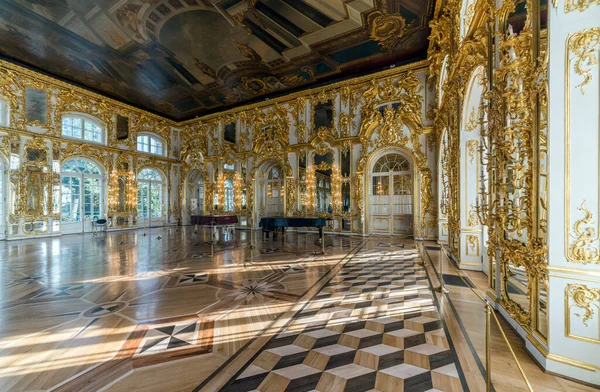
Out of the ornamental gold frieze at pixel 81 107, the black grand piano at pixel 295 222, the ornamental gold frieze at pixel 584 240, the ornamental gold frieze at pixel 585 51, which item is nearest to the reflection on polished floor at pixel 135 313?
the black grand piano at pixel 295 222

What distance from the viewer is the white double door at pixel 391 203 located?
A: 10.3 m

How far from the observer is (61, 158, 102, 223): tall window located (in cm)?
1231

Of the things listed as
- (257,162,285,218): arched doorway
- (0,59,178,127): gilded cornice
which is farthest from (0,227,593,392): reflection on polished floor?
(0,59,178,127): gilded cornice

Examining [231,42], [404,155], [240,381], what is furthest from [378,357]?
[231,42]

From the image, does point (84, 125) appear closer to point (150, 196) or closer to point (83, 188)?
point (83, 188)

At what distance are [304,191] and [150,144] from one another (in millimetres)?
10325

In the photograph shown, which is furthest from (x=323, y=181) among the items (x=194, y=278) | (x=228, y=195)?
(x=194, y=278)

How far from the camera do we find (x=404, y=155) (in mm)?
10336

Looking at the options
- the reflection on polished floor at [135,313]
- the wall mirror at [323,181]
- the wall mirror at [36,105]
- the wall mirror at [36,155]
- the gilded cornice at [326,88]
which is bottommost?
the reflection on polished floor at [135,313]

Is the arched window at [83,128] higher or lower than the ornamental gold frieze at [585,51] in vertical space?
higher

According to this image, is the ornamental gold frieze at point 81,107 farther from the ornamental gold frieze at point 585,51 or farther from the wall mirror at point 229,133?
the ornamental gold frieze at point 585,51

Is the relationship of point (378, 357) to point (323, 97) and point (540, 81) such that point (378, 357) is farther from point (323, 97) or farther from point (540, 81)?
point (323, 97)

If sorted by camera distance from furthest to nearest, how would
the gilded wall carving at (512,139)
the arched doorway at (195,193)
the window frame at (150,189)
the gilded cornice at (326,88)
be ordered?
the arched doorway at (195,193), the window frame at (150,189), the gilded cornice at (326,88), the gilded wall carving at (512,139)

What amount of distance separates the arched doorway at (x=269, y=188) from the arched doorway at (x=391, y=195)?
492 cm
